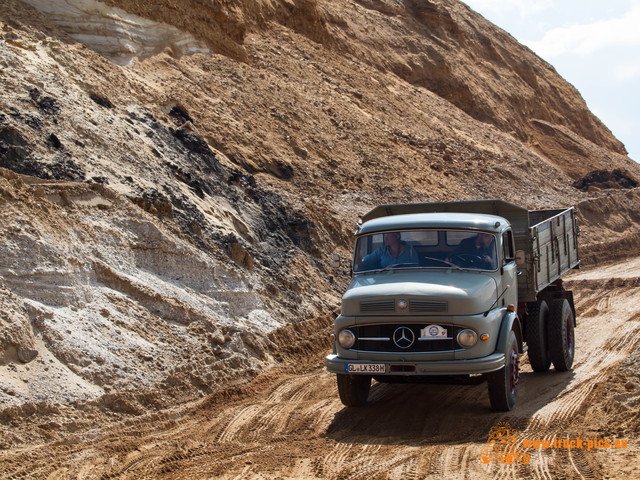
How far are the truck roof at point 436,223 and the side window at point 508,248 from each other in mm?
130

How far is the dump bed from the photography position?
973 cm

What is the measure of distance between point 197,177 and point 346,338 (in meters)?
8.44

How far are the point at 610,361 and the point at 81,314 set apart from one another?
794 centimetres

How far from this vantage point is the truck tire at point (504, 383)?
8.01 m

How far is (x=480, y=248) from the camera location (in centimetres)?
866

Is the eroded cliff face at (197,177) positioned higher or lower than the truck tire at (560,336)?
higher

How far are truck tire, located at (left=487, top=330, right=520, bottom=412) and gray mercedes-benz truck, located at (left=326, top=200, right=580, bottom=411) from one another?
12mm

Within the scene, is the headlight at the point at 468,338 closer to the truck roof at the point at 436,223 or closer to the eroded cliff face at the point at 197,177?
the truck roof at the point at 436,223

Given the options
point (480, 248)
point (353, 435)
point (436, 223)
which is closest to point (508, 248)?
point (480, 248)

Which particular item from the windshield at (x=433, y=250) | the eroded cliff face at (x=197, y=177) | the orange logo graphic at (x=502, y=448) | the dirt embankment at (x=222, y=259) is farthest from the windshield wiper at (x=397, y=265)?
the eroded cliff face at (x=197, y=177)

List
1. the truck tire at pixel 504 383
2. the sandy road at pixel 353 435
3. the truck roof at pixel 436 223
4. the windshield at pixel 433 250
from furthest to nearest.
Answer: the truck roof at pixel 436 223 → the windshield at pixel 433 250 → the truck tire at pixel 504 383 → the sandy road at pixel 353 435

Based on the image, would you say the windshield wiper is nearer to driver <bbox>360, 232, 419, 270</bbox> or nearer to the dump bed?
driver <bbox>360, 232, 419, 270</bbox>

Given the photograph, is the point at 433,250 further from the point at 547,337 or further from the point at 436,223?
the point at 547,337

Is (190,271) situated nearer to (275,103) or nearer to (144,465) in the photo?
(144,465)
